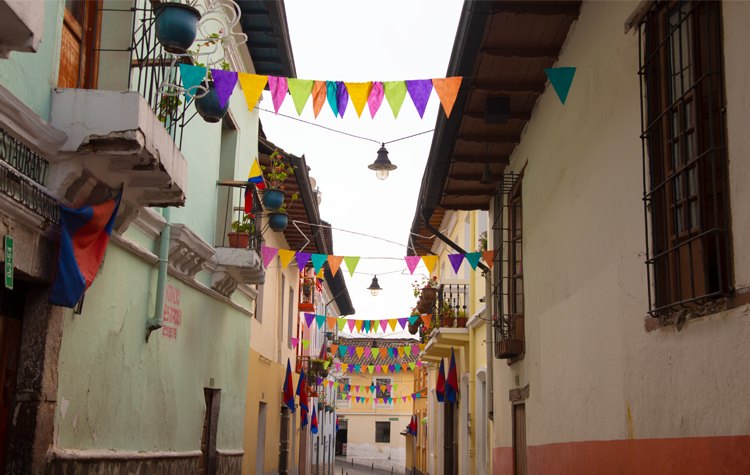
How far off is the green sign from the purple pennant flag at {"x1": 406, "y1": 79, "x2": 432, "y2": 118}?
4186mm

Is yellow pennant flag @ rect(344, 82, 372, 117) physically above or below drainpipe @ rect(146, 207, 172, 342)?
above

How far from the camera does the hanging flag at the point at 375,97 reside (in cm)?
876

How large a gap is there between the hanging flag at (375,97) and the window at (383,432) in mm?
52622

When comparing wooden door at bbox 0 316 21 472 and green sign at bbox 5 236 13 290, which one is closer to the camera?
green sign at bbox 5 236 13 290

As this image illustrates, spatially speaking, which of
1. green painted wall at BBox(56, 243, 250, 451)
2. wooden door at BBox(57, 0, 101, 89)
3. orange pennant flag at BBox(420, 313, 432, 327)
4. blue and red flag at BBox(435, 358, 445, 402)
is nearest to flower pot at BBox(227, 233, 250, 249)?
green painted wall at BBox(56, 243, 250, 451)

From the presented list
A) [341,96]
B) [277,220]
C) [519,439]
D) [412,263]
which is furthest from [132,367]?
[412,263]

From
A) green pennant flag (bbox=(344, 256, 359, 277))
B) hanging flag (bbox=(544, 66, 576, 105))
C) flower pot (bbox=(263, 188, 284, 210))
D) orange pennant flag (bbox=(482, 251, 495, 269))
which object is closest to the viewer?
hanging flag (bbox=(544, 66, 576, 105))

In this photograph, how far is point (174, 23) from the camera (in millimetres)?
7301

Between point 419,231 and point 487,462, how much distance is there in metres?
10.1

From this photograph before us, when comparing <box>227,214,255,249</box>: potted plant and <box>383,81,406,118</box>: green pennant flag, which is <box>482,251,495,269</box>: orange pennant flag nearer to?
<box>227,214,255,249</box>: potted plant

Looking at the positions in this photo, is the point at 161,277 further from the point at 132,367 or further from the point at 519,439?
the point at 519,439

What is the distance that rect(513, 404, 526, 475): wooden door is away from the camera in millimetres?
10633

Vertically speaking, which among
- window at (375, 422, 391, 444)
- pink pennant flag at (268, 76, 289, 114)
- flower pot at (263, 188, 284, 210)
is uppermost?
flower pot at (263, 188, 284, 210)

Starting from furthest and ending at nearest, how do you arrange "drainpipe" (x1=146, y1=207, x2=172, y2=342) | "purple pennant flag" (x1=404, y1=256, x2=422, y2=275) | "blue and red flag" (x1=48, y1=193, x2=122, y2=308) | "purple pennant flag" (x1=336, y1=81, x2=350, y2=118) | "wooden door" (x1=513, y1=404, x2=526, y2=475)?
"purple pennant flag" (x1=404, y1=256, x2=422, y2=275)
"wooden door" (x1=513, y1=404, x2=526, y2=475)
"drainpipe" (x1=146, y1=207, x2=172, y2=342)
"purple pennant flag" (x1=336, y1=81, x2=350, y2=118)
"blue and red flag" (x1=48, y1=193, x2=122, y2=308)
